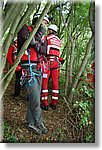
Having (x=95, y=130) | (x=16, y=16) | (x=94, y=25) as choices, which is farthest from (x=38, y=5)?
(x=95, y=130)

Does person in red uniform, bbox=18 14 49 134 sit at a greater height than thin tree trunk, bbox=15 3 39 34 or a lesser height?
lesser

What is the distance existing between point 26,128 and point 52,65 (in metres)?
0.38

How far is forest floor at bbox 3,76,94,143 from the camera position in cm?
199

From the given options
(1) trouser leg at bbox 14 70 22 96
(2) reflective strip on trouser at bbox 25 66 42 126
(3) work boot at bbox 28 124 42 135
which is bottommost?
(3) work boot at bbox 28 124 42 135

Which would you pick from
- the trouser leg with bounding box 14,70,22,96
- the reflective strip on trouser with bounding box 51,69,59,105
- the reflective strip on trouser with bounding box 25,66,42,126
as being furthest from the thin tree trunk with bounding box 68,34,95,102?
the trouser leg with bounding box 14,70,22,96

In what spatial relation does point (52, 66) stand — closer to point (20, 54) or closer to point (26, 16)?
point (20, 54)

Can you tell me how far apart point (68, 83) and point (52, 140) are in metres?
0.34

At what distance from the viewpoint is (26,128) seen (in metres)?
2.00

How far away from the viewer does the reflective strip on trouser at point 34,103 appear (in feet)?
6.57

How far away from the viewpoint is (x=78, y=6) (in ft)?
6.69

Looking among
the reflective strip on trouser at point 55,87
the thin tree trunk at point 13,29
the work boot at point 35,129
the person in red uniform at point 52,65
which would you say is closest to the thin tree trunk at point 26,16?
the thin tree trunk at point 13,29

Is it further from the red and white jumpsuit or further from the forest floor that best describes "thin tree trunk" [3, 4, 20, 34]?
the forest floor

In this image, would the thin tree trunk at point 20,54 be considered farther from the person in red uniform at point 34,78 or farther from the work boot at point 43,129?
the work boot at point 43,129

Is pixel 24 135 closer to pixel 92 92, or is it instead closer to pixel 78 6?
pixel 92 92
